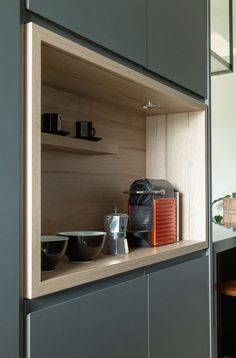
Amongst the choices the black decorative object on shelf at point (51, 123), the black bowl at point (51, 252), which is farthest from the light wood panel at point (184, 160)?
the black bowl at point (51, 252)

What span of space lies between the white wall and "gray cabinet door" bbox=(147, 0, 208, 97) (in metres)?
2.64

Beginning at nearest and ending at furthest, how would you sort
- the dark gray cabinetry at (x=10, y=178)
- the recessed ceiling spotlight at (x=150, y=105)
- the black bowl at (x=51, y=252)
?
the dark gray cabinetry at (x=10, y=178)
the black bowl at (x=51, y=252)
the recessed ceiling spotlight at (x=150, y=105)

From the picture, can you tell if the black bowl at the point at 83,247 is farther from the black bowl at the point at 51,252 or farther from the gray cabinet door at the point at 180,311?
the gray cabinet door at the point at 180,311

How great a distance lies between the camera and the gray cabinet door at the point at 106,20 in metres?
1.10

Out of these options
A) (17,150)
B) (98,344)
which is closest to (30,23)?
(17,150)

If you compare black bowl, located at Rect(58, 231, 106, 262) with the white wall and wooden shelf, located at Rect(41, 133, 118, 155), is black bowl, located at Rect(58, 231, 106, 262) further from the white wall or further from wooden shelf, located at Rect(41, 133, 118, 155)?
the white wall

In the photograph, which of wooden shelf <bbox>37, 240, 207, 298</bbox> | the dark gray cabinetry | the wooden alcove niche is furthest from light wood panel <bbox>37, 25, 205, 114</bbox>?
wooden shelf <bbox>37, 240, 207, 298</bbox>

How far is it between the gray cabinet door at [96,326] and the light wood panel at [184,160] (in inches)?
27.0

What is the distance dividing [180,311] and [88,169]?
696 millimetres

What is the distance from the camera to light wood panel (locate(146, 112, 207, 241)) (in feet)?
6.84

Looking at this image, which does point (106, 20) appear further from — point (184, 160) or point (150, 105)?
point (184, 160)

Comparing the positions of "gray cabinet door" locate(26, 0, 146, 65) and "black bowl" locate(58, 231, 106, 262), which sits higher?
"gray cabinet door" locate(26, 0, 146, 65)

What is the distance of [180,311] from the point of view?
5.85 feet

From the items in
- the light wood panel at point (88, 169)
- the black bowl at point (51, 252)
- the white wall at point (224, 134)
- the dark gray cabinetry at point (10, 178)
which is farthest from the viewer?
the white wall at point (224, 134)
